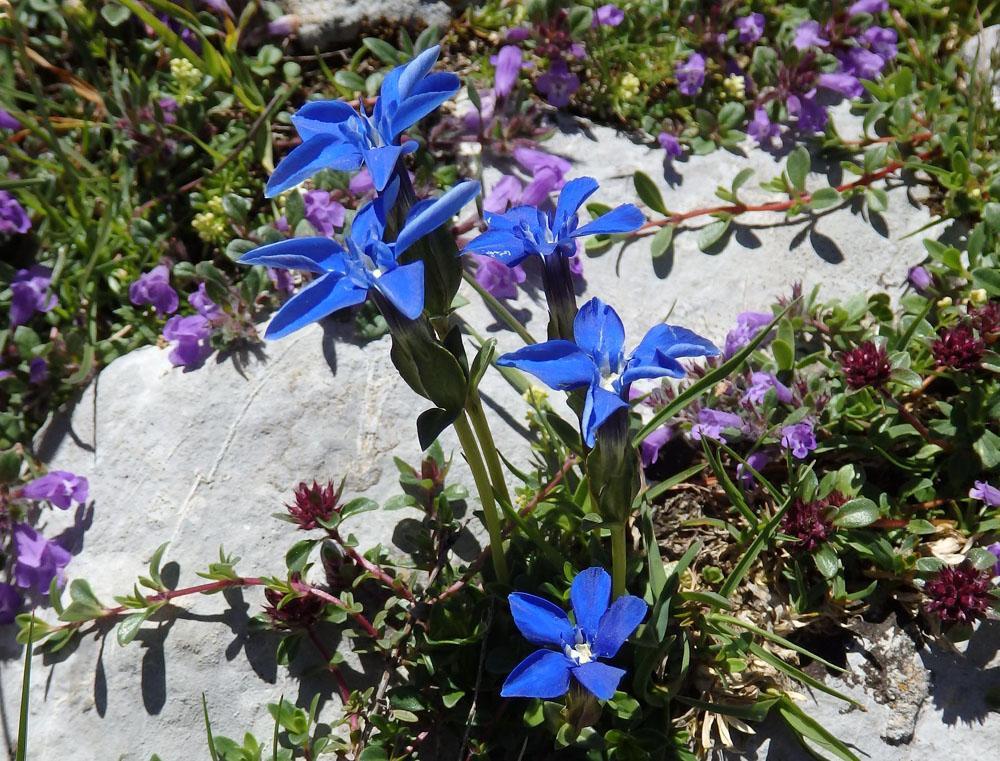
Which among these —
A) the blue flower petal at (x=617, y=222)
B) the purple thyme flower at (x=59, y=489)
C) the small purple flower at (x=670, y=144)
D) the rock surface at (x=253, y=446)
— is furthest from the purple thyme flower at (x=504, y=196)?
the purple thyme flower at (x=59, y=489)

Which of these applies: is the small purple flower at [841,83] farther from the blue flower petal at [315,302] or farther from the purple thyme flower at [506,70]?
the blue flower petal at [315,302]

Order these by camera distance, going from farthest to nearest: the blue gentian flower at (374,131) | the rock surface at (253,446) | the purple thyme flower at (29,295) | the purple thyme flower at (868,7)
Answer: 1. the purple thyme flower at (868,7)
2. the purple thyme flower at (29,295)
3. the rock surface at (253,446)
4. the blue gentian flower at (374,131)

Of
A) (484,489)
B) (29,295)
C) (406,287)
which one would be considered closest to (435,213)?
(406,287)

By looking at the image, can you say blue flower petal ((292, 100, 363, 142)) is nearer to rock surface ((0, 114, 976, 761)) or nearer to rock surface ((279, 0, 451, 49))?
rock surface ((0, 114, 976, 761))

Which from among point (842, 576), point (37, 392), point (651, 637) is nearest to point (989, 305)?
point (842, 576)

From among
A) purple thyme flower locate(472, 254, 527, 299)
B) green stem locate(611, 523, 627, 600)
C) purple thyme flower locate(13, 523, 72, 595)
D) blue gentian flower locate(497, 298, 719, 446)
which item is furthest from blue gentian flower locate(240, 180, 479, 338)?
purple thyme flower locate(13, 523, 72, 595)
